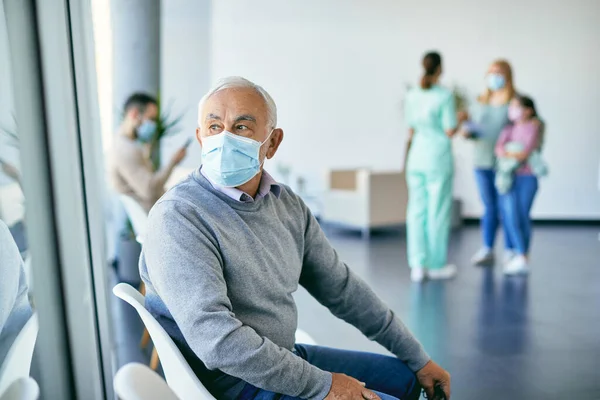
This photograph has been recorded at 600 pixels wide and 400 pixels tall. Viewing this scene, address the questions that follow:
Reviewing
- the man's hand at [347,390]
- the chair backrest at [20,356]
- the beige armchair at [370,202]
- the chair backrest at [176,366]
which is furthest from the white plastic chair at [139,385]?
the beige armchair at [370,202]

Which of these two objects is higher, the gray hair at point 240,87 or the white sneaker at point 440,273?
the gray hair at point 240,87

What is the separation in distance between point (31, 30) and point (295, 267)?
2.89 ft

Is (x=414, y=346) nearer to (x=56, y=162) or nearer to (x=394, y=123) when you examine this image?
(x=56, y=162)

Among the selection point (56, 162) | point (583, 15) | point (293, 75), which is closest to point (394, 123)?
point (293, 75)

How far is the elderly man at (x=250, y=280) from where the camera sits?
1.05 m

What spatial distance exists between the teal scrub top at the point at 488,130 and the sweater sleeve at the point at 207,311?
3298 mm

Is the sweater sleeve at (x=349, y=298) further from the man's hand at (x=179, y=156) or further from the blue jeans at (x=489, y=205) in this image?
the blue jeans at (x=489, y=205)

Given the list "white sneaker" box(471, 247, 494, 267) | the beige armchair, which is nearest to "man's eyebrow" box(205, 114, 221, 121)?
"white sneaker" box(471, 247, 494, 267)

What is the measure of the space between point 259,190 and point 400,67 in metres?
5.55

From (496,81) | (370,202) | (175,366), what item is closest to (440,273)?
(496,81)

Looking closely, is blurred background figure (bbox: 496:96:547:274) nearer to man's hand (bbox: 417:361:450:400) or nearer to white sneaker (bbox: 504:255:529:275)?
white sneaker (bbox: 504:255:529:275)

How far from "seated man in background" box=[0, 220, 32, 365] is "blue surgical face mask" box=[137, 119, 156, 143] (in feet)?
5.56

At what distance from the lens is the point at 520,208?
13.5 ft

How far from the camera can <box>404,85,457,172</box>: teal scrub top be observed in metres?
3.56
